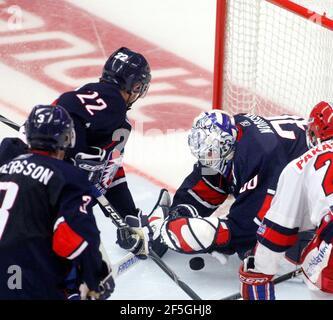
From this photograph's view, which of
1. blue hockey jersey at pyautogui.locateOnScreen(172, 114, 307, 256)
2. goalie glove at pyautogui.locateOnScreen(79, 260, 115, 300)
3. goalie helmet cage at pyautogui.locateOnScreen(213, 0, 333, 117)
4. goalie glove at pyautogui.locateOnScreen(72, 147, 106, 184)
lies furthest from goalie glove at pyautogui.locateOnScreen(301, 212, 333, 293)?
goalie helmet cage at pyautogui.locateOnScreen(213, 0, 333, 117)

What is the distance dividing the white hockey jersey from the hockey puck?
0.79m

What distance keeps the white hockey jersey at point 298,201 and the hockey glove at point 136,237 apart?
31.5 inches

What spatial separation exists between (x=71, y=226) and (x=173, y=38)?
3.27 m

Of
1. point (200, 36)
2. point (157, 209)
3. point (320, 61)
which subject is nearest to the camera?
point (157, 209)

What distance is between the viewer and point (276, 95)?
4641 mm

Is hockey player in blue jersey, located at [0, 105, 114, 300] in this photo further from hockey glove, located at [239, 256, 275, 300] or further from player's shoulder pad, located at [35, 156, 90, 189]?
hockey glove, located at [239, 256, 275, 300]

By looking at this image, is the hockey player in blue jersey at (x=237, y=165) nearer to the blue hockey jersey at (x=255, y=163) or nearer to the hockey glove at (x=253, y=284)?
the blue hockey jersey at (x=255, y=163)

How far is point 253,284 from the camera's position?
3.17 m

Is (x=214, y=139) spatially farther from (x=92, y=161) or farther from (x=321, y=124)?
(x=321, y=124)

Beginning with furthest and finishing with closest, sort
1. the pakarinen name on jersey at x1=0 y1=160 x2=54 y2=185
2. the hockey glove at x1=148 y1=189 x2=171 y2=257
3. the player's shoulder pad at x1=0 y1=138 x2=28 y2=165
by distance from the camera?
1. the hockey glove at x1=148 y1=189 x2=171 y2=257
2. the player's shoulder pad at x1=0 y1=138 x2=28 y2=165
3. the pakarinen name on jersey at x1=0 y1=160 x2=54 y2=185

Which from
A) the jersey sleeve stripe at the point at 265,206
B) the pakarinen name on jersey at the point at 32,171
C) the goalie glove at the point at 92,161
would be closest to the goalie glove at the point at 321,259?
the jersey sleeve stripe at the point at 265,206

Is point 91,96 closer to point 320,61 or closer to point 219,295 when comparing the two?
point 219,295

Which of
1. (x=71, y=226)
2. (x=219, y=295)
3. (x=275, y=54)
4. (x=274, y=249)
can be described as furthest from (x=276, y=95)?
(x=71, y=226)

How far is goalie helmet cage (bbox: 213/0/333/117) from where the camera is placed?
443 cm
